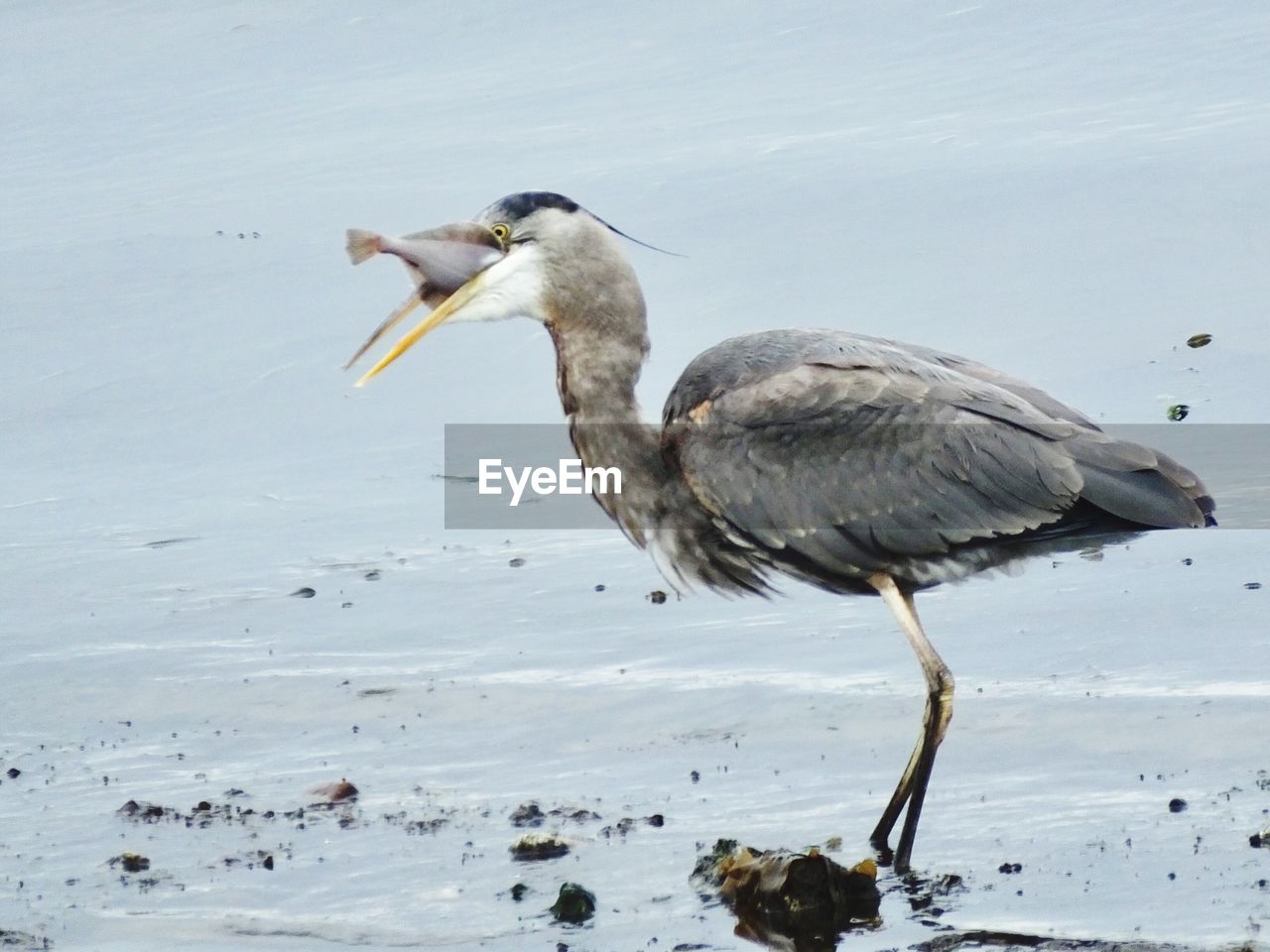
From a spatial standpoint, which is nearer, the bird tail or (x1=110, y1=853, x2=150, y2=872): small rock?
(x1=110, y1=853, x2=150, y2=872): small rock

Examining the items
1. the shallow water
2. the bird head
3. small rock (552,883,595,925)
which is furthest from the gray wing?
small rock (552,883,595,925)

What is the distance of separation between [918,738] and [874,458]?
0.84 meters

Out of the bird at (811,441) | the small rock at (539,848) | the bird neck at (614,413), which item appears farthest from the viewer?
the bird neck at (614,413)

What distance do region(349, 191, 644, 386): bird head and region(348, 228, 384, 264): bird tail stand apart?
0.04 m

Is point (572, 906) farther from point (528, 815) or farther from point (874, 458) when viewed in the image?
point (874, 458)

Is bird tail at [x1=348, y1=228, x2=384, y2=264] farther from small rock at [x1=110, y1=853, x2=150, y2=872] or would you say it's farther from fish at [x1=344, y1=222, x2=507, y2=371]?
small rock at [x1=110, y1=853, x2=150, y2=872]

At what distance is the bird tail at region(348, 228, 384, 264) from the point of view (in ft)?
21.1

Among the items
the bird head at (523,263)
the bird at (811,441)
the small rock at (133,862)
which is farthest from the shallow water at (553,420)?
the bird head at (523,263)

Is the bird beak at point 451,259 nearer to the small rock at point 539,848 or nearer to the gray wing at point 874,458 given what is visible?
the gray wing at point 874,458

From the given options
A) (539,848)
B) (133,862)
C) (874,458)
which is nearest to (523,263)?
(874,458)

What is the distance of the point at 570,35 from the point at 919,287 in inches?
204

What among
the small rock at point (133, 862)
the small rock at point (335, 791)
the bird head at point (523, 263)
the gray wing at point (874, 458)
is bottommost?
the small rock at point (133, 862)

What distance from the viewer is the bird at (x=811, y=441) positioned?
618 centimetres

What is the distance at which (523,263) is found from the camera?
20.9 ft
